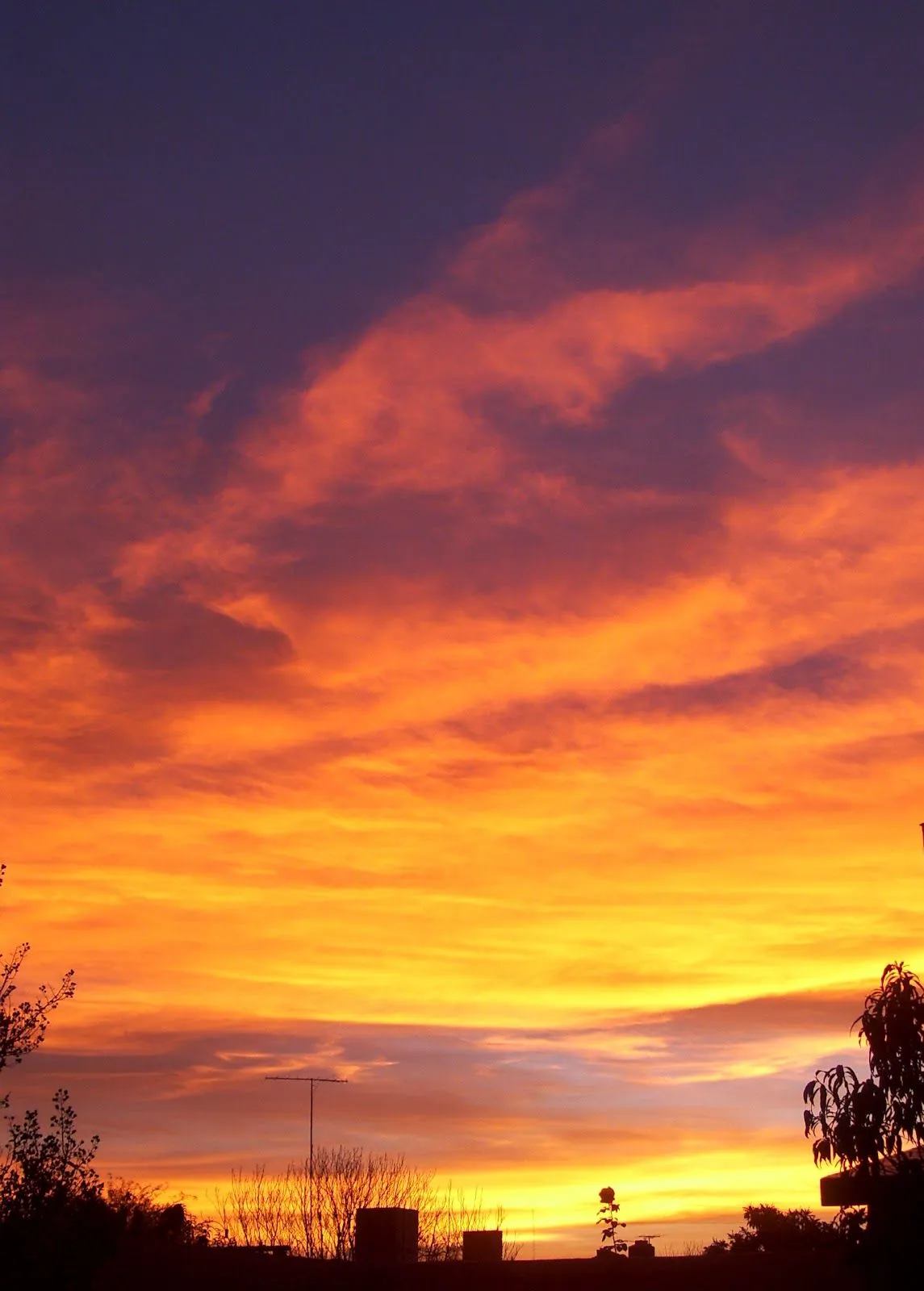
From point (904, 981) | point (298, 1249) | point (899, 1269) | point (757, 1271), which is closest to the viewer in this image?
point (899, 1269)

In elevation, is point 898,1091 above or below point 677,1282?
above

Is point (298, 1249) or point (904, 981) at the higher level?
point (904, 981)

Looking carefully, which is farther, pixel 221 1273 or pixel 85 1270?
pixel 221 1273

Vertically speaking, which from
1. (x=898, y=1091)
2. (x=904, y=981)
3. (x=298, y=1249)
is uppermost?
(x=904, y=981)

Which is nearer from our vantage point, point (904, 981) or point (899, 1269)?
point (899, 1269)

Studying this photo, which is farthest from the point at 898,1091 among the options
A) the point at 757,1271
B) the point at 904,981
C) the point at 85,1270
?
the point at 757,1271

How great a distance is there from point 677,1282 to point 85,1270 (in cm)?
1574

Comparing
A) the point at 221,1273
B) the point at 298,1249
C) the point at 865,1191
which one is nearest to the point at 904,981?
the point at 865,1191

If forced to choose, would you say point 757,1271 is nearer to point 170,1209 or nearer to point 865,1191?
A: point 865,1191

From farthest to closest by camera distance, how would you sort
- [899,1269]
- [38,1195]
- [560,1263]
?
[560,1263]
[38,1195]
[899,1269]

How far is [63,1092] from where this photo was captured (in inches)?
808

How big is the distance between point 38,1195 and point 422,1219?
3178 centimetres

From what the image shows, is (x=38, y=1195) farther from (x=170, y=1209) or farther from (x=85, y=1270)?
(x=170, y=1209)

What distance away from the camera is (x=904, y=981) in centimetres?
1748
